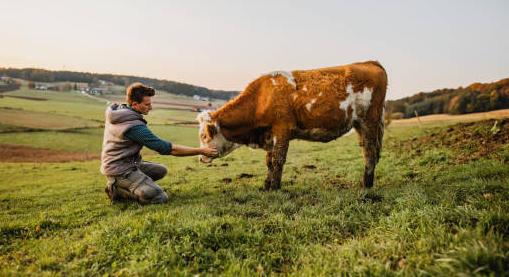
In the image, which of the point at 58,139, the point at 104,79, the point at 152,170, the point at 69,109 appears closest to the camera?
the point at 152,170

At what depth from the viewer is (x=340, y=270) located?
2523mm

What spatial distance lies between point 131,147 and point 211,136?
2.01 m

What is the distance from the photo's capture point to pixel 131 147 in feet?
18.6

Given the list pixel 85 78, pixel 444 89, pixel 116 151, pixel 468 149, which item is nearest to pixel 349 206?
pixel 116 151

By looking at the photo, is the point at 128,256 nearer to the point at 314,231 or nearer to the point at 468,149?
the point at 314,231

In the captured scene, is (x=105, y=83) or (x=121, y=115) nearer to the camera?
(x=121, y=115)

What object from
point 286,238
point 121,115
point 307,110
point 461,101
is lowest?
point 286,238

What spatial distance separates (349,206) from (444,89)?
2974 inches

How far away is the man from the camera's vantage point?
17.2 ft

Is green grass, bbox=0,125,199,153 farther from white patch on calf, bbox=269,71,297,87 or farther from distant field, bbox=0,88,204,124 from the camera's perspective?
white patch on calf, bbox=269,71,297,87

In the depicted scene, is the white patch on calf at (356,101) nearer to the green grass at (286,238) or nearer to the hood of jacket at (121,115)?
the green grass at (286,238)

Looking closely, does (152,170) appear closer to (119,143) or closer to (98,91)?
(119,143)

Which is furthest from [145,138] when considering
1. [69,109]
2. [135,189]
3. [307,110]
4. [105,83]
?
[105,83]

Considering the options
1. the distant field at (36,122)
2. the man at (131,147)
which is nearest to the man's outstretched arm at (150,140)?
the man at (131,147)
